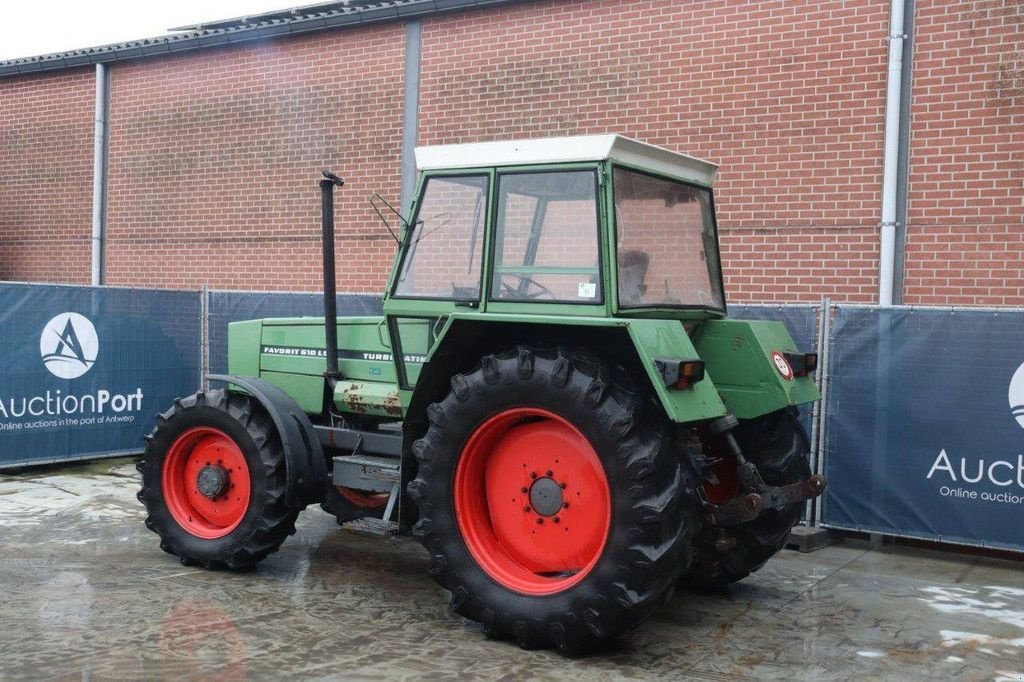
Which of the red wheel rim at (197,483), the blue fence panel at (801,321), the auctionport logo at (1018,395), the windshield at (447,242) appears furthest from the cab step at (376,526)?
the auctionport logo at (1018,395)

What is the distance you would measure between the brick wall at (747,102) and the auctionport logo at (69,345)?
14.4 ft

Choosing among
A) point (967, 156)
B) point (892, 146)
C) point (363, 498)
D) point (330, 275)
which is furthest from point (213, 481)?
point (967, 156)

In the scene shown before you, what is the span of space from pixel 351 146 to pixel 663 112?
3.55 meters

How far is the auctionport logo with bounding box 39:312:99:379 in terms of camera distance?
9453mm

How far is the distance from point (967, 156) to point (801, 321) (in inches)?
70.8

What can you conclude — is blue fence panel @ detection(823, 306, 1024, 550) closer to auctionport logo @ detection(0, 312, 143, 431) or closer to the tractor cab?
the tractor cab

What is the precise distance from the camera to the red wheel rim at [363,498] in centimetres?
620

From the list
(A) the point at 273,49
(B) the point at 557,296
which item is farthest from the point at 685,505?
(A) the point at 273,49

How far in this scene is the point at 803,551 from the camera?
7.21 metres

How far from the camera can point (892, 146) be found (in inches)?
313

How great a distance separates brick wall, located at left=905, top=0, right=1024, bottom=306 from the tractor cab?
3.06m

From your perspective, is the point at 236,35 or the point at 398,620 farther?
the point at 236,35

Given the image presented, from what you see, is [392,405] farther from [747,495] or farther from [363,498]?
[747,495]

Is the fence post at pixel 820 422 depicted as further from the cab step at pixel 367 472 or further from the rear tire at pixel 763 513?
the cab step at pixel 367 472
